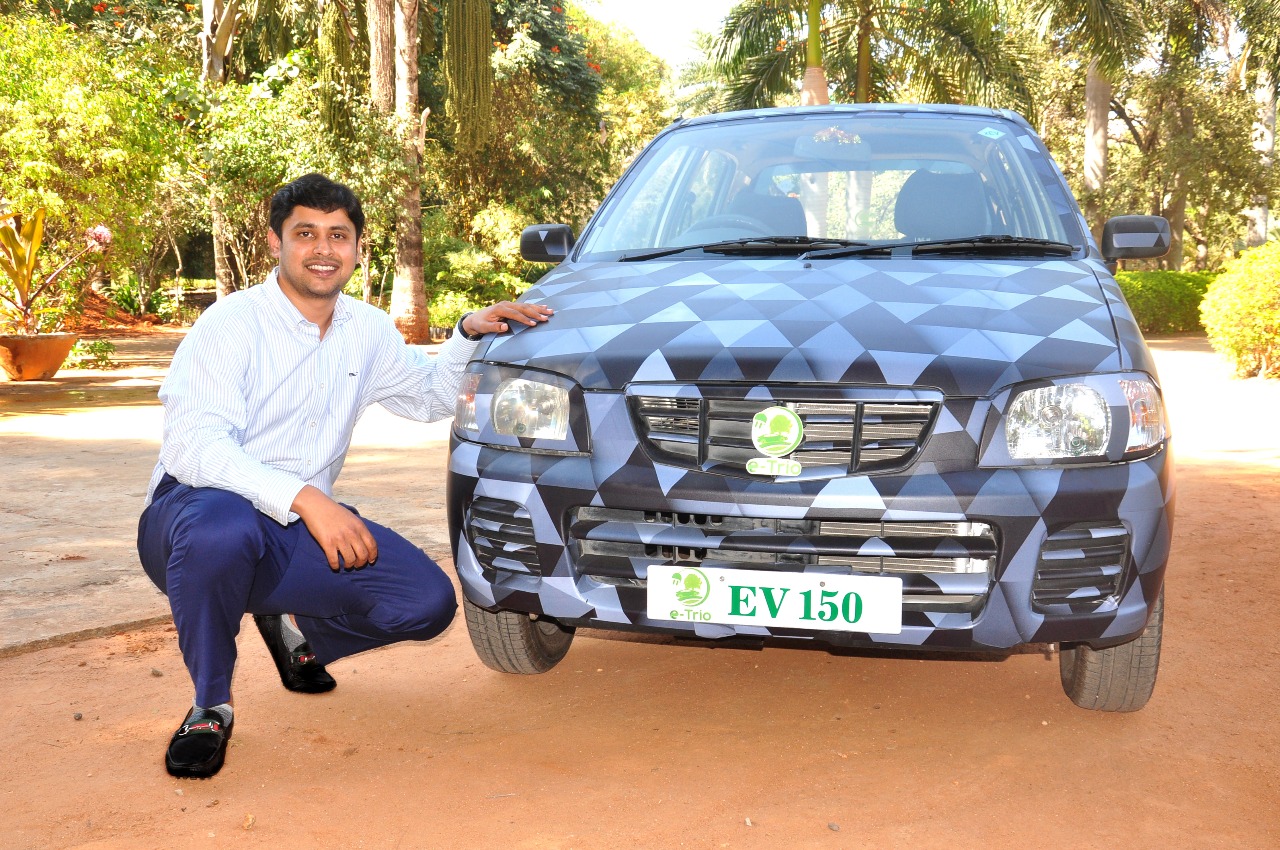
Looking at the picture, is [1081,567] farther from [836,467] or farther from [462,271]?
[462,271]

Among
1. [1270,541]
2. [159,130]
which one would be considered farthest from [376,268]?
[1270,541]

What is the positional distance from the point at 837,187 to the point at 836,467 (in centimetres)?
169

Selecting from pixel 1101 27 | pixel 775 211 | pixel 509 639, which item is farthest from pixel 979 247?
pixel 1101 27

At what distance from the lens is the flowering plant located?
11539mm

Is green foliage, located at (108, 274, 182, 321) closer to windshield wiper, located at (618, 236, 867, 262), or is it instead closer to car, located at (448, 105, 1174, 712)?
windshield wiper, located at (618, 236, 867, 262)

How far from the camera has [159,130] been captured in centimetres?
1190

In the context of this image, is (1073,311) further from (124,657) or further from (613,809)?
(124,657)

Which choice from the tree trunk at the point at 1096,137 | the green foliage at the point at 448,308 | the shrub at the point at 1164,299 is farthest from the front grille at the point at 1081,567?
the tree trunk at the point at 1096,137

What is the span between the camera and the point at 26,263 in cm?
1171

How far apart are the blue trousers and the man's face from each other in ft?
2.14

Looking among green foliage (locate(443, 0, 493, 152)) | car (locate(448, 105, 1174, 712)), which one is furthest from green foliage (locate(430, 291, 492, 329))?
car (locate(448, 105, 1174, 712))

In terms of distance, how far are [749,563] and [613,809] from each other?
25.8 inches

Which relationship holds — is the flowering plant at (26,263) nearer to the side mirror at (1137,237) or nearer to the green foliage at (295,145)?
the green foliage at (295,145)

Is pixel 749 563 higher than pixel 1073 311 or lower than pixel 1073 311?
lower
